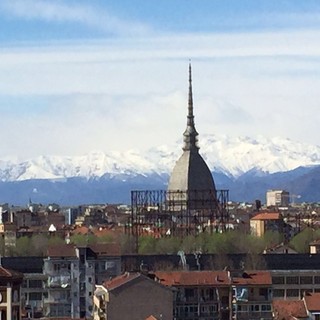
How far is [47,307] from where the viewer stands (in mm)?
64750

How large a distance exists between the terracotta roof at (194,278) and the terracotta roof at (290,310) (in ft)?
10.7

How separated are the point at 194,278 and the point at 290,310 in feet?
19.4

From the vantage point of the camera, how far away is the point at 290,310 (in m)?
54.6

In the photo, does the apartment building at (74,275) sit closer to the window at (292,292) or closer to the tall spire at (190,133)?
the window at (292,292)

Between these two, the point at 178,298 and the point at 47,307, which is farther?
the point at 47,307

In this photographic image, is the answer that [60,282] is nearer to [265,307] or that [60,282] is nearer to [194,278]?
[194,278]

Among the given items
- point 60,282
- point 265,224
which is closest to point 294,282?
point 60,282

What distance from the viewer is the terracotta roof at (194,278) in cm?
5862

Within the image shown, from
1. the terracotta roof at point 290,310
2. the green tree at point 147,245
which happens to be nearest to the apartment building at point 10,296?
the terracotta roof at point 290,310

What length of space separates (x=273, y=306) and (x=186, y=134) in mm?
84234

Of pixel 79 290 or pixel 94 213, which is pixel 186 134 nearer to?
pixel 94 213

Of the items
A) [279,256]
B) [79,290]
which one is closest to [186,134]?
[279,256]

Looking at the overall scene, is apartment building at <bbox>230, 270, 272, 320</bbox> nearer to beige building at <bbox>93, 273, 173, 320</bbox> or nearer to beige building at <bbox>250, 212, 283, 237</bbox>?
beige building at <bbox>93, 273, 173, 320</bbox>

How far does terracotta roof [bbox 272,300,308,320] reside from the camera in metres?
53.1
